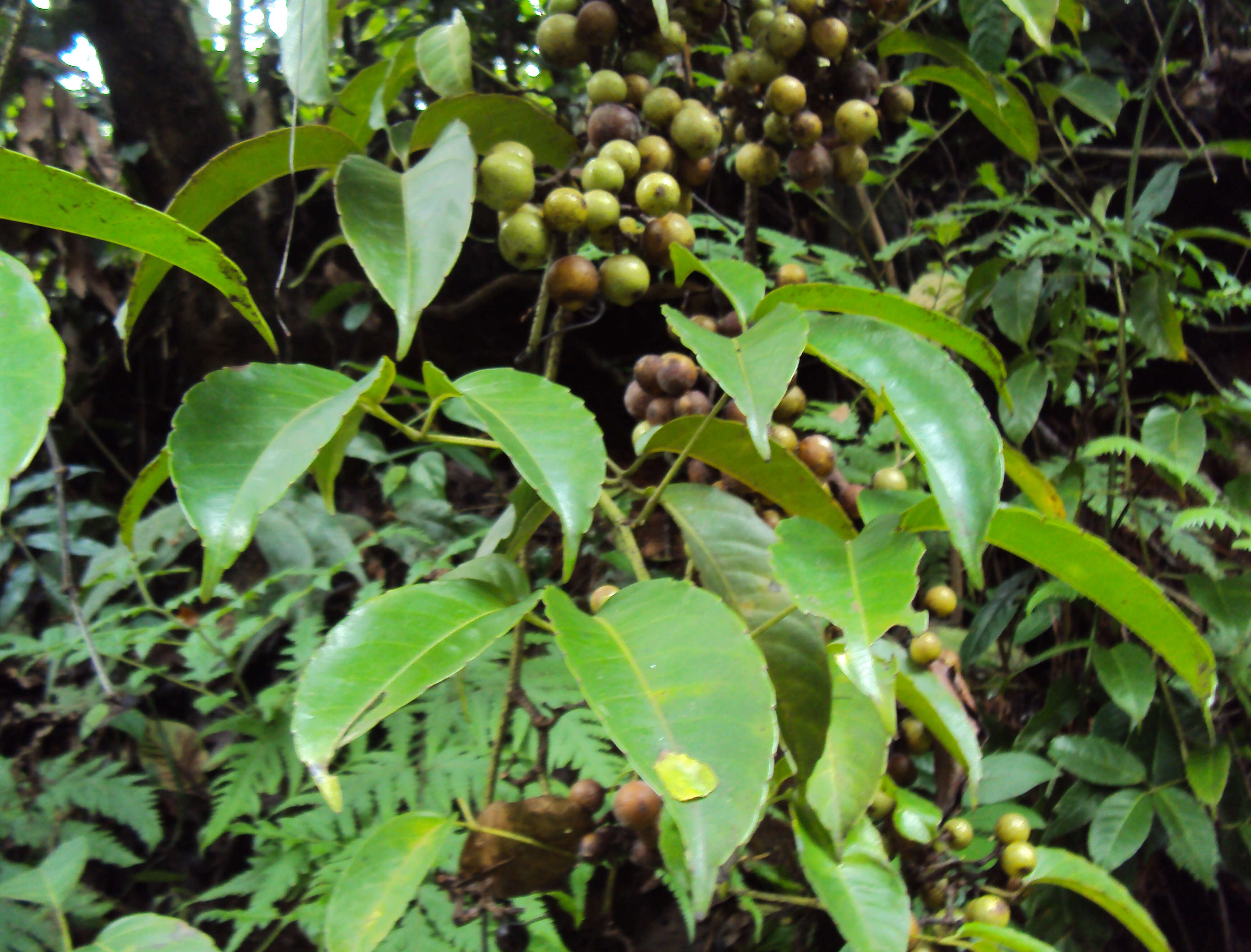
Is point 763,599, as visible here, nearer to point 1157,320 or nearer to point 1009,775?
point 1009,775

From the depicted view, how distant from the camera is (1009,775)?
0.75m

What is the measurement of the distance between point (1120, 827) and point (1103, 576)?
1.63ft

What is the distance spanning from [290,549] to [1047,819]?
1099 millimetres

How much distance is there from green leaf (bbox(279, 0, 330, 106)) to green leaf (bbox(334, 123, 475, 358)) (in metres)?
0.12

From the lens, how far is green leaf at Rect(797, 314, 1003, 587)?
1.25 ft

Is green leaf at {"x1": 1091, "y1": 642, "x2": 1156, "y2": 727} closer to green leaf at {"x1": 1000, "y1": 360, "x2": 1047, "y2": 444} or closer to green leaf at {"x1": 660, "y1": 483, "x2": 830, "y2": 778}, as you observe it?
green leaf at {"x1": 1000, "y1": 360, "x2": 1047, "y2": 444}

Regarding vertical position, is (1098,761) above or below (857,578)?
below

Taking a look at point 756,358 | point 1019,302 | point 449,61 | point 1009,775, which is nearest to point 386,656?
point 756,358

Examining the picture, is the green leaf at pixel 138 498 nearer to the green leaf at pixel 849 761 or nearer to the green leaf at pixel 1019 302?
the green leaf at pixel 849 761

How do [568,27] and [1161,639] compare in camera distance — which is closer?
[1161,639]

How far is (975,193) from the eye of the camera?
1652mm

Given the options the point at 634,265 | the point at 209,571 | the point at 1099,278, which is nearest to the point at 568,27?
the point at 634,265

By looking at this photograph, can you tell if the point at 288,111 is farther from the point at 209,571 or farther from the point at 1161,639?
the point at 1161,639

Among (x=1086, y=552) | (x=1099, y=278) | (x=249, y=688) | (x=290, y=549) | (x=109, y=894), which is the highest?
(x=1086, y=552)
